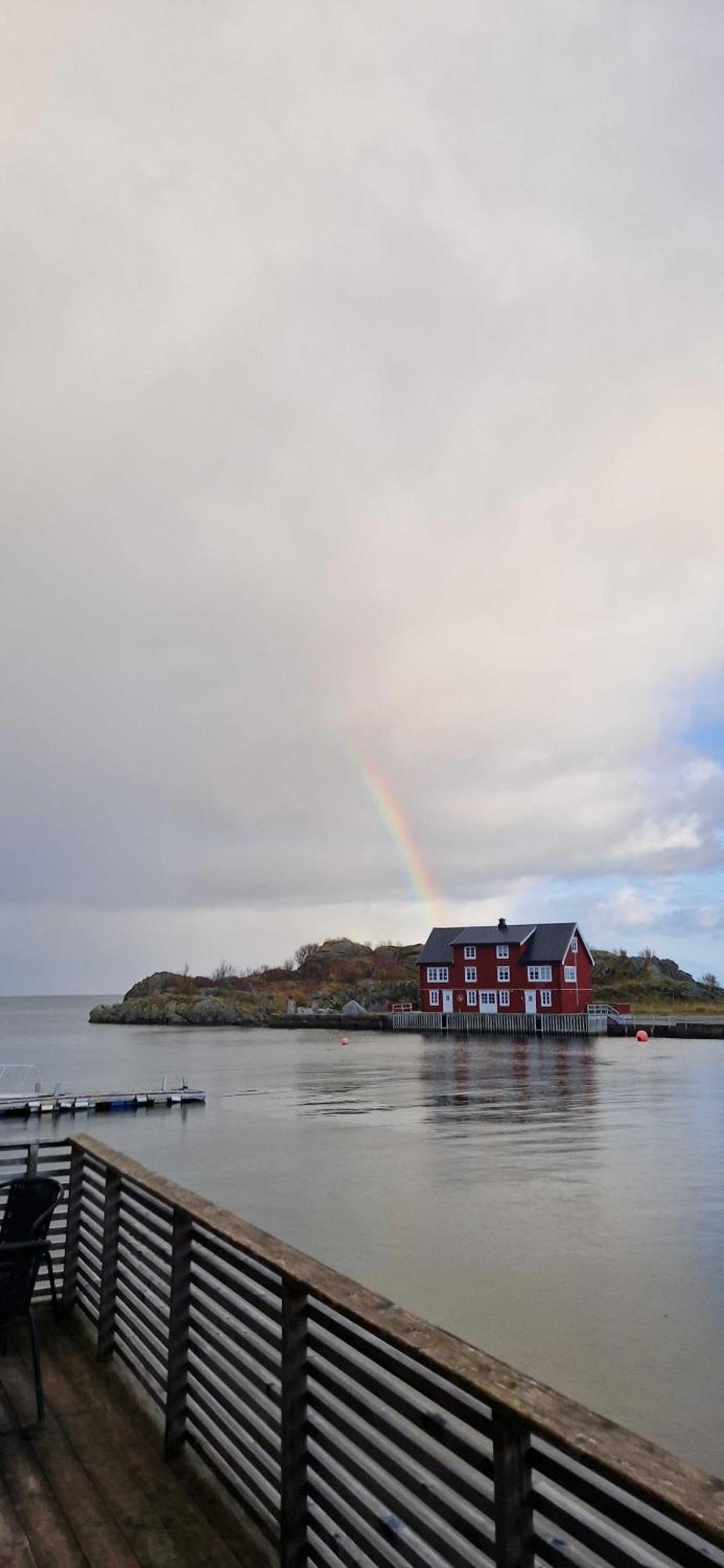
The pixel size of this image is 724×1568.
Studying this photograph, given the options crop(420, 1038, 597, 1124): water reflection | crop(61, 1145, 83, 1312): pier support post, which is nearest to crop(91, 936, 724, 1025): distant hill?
crop(420, 1038, 597, 1124): water reflection

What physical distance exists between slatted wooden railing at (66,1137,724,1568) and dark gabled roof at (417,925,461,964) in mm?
66938

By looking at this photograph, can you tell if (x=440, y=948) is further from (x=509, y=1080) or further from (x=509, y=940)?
(x=509, y=1080)

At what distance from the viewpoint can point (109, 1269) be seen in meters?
5.52

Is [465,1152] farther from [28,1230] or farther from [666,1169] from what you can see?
[28,1230]

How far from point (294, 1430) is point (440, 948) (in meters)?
69.6

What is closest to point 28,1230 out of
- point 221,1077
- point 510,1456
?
→ point 510,1456

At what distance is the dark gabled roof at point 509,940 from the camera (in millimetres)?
66312

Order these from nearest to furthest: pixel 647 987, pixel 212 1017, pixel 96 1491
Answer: pixel 96 1491 < pixel 647 987 < pixel 212 1017

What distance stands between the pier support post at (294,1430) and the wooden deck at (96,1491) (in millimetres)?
241

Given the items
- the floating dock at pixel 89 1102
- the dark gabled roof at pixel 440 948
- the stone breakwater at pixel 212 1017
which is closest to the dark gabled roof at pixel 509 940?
the dark gabled roof at pixel 440 948

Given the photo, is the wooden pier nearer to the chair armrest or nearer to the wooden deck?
the wooden deck

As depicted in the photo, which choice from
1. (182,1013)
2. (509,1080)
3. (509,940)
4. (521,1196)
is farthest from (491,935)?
(182,1013)

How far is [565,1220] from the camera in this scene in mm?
15828

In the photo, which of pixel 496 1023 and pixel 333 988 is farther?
pixel 333 988
